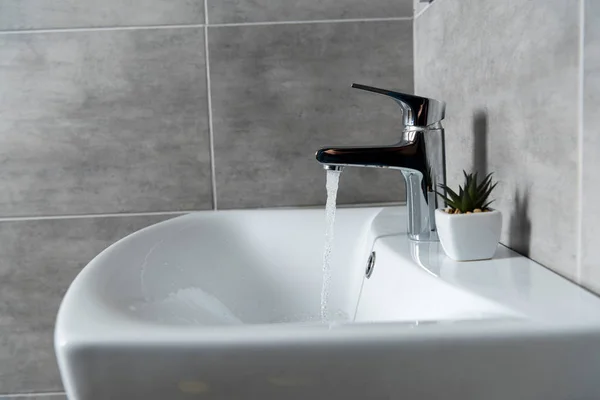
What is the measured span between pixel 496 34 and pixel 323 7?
539 mm

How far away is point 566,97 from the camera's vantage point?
1.70 ft

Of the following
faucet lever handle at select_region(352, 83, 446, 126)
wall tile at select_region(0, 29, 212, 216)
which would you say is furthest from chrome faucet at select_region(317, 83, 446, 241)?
wall tile at select_region(0, 29, 212, 216)

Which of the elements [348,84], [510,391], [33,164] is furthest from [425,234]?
[33,164]

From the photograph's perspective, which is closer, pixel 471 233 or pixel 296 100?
pixel 471 233

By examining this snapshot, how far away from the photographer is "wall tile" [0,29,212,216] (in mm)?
1168

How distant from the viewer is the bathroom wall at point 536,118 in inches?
19.2

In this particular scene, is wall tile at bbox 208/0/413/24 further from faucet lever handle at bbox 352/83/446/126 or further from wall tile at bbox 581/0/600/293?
wall tile at bbox 581/0/600/293

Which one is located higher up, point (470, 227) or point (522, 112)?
point (522, 112)

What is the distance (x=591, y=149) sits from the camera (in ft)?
1.57

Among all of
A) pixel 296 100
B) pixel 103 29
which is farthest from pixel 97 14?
pixel 296 100

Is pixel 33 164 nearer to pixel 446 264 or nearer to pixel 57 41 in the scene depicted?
pixel 57 41

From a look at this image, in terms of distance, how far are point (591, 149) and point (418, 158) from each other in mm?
276

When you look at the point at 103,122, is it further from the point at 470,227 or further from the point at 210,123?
the point at 470,227

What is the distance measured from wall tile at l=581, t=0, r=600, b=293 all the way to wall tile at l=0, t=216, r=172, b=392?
2.91 feet
